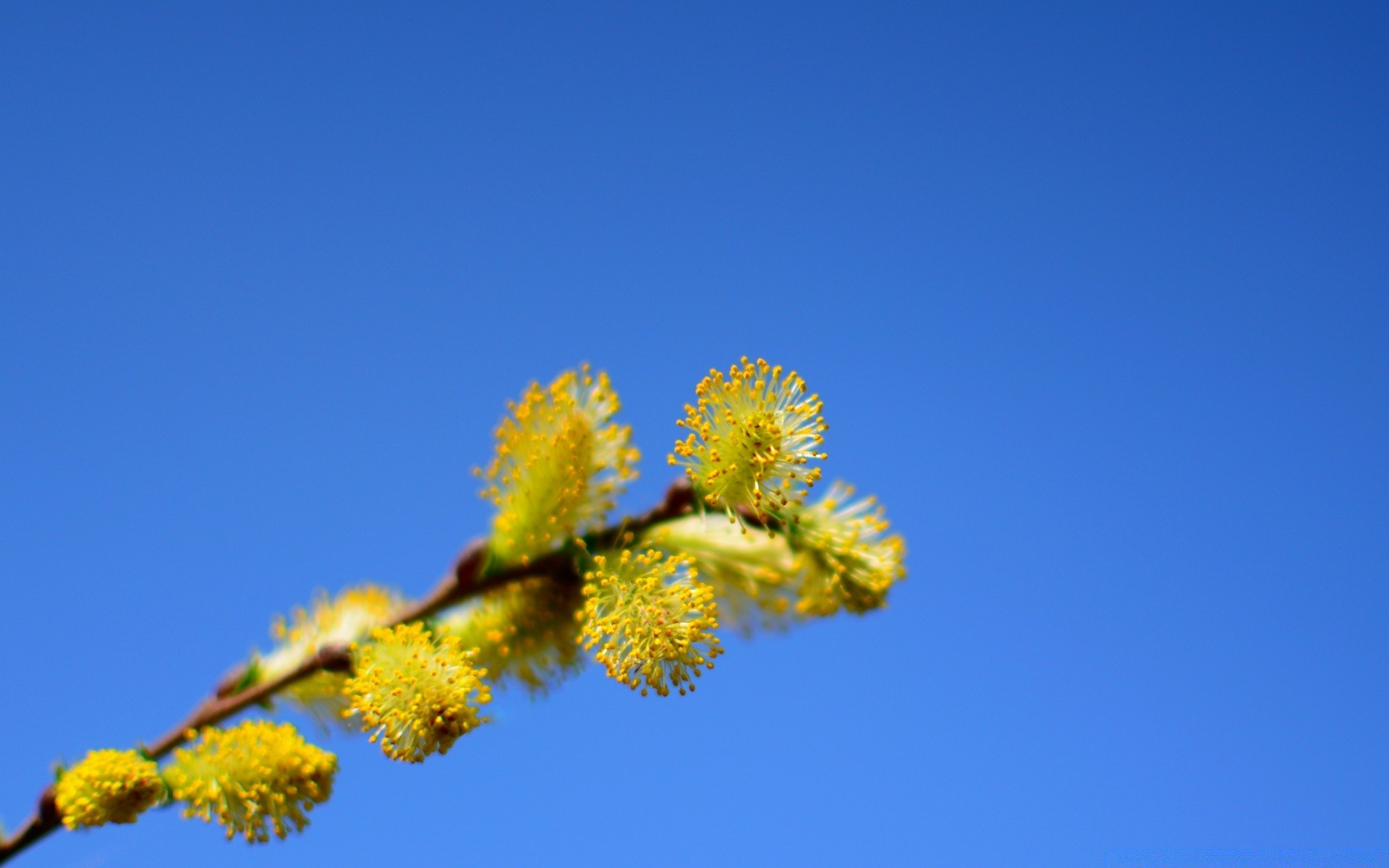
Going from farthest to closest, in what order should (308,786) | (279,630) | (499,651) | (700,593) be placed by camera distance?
(279,630) < (499,651) < (308,786) < (700,593)

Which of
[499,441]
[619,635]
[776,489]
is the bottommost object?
[619,635]

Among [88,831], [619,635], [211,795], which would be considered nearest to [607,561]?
[619,635]

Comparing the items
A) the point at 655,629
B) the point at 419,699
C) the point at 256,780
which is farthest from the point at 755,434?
the point at 256,780

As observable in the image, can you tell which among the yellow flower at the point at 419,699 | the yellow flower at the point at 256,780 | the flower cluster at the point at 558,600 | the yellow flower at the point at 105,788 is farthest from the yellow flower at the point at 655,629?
the yellow flower at the point at 105,788

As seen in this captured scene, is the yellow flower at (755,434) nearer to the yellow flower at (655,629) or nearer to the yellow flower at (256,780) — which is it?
the yellow flower at (655,629)

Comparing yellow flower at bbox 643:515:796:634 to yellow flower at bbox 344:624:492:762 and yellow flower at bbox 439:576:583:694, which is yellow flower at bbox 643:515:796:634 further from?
yellow flower at bbox 344:624:492:762

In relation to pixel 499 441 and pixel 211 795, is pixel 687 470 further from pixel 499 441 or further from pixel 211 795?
pixel 211 795

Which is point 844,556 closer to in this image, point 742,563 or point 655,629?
point 742,563
